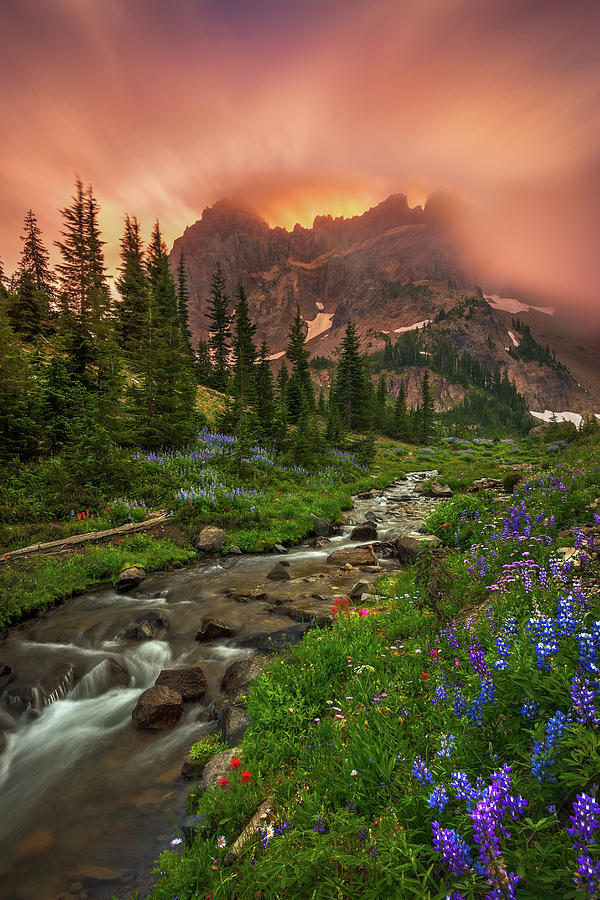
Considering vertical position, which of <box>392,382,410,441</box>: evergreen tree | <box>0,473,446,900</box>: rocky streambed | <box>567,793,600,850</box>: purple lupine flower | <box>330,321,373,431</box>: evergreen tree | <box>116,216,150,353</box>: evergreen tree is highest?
<box>116,216,150,353</box>: evergreen tree

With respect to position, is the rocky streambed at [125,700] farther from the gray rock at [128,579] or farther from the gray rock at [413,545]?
the gray rock at [128,579]

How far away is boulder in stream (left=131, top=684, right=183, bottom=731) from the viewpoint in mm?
6129

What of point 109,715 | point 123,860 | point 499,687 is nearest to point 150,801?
point 123,860

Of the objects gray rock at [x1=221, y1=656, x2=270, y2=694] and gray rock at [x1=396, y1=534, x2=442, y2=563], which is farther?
gray rock at [x1=396, y1=534, x2=442, y2=563]

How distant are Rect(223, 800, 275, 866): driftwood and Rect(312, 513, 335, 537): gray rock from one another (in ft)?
41.5

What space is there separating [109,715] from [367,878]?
6160mm

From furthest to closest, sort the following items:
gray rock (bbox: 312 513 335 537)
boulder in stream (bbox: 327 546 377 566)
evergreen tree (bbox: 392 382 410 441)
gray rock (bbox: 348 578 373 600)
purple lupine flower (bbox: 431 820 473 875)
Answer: evergreen tree (bbox: 392 382 410 441), gray rock (bbox: 312 513 335 537), boulder in stream (bbox: 327 546 377 566), gray rock (bbox: 348 578 373 600), purple lupine flower (bbox: 431 820 473 875)

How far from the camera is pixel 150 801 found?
4770 millimetres

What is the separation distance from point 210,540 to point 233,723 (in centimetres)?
901

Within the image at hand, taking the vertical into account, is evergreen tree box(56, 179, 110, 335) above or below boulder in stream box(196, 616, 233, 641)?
above

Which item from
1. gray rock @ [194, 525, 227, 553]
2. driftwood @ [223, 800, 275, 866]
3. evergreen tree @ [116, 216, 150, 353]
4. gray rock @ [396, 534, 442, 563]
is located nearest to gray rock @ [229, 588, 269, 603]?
gray rock @ [194, 525, 227, 553]

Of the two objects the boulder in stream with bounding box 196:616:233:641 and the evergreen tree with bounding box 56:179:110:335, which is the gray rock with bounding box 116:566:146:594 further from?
the evergreen tree with bounding box 56:179:110:335

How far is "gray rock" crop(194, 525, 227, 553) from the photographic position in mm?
13797

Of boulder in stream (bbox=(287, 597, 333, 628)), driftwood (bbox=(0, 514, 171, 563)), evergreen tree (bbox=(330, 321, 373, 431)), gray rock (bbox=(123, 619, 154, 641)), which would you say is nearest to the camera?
boulder in stream (bbox=(287, 597, 333, 628))
